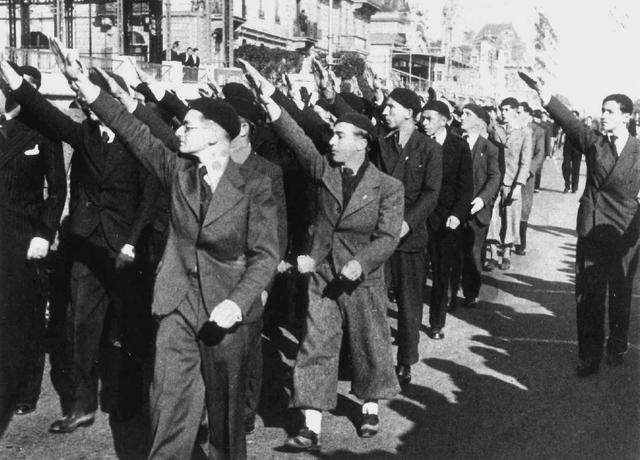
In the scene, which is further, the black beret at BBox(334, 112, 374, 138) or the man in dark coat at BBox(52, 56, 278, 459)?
the black beret at BBox(334, 112, 374, 138)

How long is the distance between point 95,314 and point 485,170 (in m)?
5.76

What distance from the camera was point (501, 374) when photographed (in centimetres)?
719

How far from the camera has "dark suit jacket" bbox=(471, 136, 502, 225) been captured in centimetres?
1012

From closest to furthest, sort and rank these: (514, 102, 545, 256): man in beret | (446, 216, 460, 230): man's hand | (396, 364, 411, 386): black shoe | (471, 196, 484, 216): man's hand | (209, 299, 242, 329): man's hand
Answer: (209, 299, 242, 329): man's hand
(396, 364, 411, 386): black shoe
(446, 216, 460, 230): man's hand
(471, 196, 484, 216): man's hand
(514, 102, 545, 256): man in beret

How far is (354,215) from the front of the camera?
5.67 meters

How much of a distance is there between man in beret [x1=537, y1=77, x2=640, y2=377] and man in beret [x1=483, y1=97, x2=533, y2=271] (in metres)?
4.93

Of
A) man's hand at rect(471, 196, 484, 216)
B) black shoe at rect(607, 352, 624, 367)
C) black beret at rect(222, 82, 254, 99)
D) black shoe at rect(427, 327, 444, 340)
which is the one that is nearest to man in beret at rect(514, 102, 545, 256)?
man's hand at rect(471, 196, 484, 216)

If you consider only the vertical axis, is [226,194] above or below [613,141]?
below

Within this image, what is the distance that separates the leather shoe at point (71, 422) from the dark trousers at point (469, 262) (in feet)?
16.2

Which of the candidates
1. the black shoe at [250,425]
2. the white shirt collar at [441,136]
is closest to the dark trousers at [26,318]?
the black shoe at [250,425]

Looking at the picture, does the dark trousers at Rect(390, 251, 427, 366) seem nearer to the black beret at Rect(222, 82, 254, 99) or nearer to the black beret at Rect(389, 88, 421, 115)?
the black beret at Rect(389, 88, 421, 115)

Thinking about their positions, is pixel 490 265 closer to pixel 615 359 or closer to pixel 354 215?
pixel 615 359

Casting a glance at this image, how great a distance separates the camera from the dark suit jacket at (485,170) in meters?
10.1

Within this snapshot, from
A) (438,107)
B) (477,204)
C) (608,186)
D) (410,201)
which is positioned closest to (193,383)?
(410,201)
